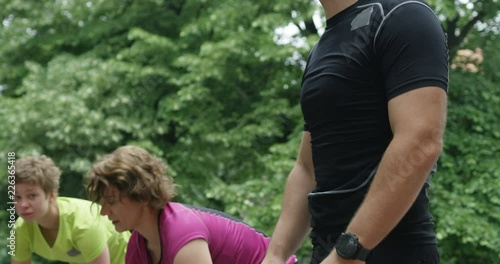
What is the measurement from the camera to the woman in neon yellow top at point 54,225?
3.47 m

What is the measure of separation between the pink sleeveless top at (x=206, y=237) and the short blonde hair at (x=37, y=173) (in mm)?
1154

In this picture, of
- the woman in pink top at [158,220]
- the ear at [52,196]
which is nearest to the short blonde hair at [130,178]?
the woman in pink top at [158,220]

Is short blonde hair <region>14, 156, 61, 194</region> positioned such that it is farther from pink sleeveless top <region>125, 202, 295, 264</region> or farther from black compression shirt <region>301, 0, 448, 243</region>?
black compression shirt <region>301, 0, 448, 243</region>

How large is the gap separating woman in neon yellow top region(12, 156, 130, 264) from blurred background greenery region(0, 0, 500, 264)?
5.36 meters

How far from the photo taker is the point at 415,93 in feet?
4.24

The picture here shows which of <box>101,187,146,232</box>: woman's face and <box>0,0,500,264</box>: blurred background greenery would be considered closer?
<box>101,187,146,232</box>: woman's face

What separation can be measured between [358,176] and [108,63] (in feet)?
29.9

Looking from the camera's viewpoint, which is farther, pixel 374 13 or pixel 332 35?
pixel 332 35

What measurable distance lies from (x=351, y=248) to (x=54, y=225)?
8.29ft

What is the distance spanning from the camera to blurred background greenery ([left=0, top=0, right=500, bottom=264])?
929 cm

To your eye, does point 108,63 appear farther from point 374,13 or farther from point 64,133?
point 374,13

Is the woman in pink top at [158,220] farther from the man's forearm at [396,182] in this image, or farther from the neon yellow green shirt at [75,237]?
the neon yellow green shirt at [75,237]

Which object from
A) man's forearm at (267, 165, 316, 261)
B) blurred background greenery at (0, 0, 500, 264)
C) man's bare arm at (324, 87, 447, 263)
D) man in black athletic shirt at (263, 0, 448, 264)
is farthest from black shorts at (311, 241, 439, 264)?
blurred background greenery at (0, 0, 500, 264)

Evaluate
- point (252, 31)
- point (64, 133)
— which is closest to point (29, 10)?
point (64, 133)
